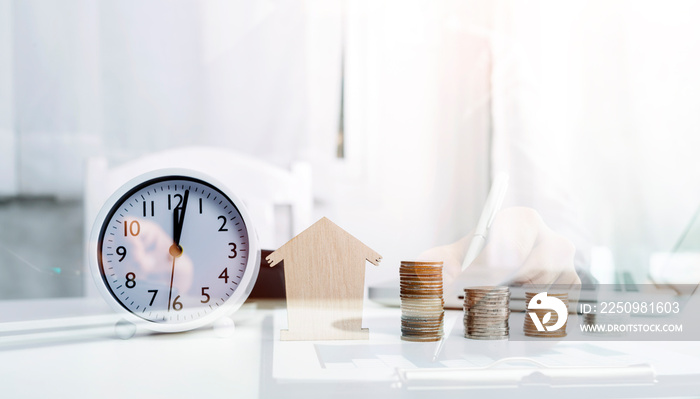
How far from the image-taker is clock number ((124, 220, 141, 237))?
0.58 meters

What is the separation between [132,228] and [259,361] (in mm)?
214

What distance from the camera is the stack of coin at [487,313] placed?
54 centimetres

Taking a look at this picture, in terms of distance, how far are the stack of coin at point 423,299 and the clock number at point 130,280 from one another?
0.88 ft

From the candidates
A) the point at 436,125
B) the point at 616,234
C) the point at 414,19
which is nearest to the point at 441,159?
the point at 436,125

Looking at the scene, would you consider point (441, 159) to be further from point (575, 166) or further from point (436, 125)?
point (575, 166)

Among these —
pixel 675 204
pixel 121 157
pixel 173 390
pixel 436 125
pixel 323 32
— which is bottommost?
pixel 173 390

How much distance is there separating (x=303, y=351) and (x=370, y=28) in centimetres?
121

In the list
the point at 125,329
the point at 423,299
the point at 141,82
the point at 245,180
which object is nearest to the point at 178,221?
the point at 125,329

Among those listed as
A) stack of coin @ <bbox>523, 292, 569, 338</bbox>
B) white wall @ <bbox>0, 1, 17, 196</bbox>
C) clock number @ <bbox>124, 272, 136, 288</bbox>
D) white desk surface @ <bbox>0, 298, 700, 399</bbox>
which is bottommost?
white desk surface @ <bbox>0, 298, 700, 399</bbox>

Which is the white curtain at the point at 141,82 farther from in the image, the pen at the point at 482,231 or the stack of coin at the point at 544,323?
the stack of coin at the point at 544,323

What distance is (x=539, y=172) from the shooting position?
1.35 meters

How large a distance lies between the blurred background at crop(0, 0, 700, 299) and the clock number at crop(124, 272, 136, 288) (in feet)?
2.06

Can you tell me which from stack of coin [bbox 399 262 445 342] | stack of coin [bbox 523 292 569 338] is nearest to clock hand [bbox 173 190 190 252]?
stack of coin [bbox 399 262 445 342]

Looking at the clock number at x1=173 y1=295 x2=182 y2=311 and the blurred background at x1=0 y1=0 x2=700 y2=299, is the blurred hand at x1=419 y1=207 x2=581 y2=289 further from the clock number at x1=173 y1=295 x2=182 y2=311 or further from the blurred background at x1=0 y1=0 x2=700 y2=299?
the blurred background at x1=0 y1=0 x2=700 y2=299
